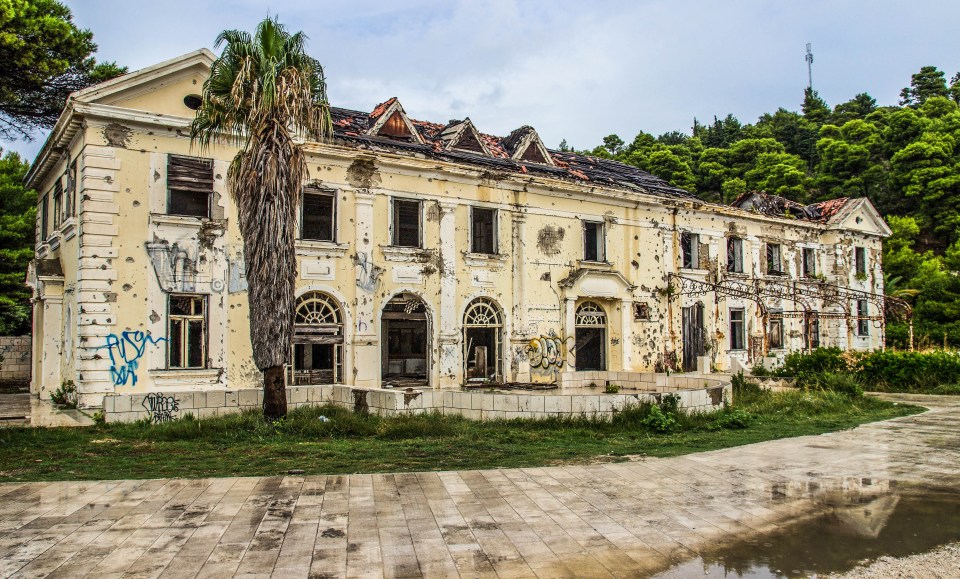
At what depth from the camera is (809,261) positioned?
30453mm

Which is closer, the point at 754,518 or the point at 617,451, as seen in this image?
the point at 754,518

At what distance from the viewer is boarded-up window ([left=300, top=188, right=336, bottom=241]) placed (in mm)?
18141

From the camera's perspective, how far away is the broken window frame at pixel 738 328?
27391mm

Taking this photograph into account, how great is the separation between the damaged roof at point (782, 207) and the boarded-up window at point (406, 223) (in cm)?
1555

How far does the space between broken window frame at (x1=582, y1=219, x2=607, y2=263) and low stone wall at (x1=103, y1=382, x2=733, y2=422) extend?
404 inches

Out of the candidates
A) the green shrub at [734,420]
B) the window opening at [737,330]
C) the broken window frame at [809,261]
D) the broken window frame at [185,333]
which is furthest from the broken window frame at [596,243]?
the broken window frame at [185,333]

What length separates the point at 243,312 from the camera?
16.6 m

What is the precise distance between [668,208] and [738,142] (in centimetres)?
2833

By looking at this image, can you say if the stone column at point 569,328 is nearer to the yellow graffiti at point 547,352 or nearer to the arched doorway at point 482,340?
the yellow graffiti at point 547,352

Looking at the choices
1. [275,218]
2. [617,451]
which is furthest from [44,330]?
[617,451]

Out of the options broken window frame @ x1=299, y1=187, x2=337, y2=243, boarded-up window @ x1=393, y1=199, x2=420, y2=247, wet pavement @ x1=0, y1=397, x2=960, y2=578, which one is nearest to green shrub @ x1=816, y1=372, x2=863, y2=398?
wet pavement @ x1=0, y1=397, x2=960, y2=578

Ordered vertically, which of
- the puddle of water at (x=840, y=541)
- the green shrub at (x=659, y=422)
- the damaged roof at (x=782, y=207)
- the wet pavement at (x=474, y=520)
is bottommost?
the puddle of water at (x=840, y=541)

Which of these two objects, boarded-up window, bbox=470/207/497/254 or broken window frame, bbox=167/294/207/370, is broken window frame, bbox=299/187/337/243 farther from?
boarded-up window, bbox=470/207/497/254

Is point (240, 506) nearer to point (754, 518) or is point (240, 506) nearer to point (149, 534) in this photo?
point (149, 534)
